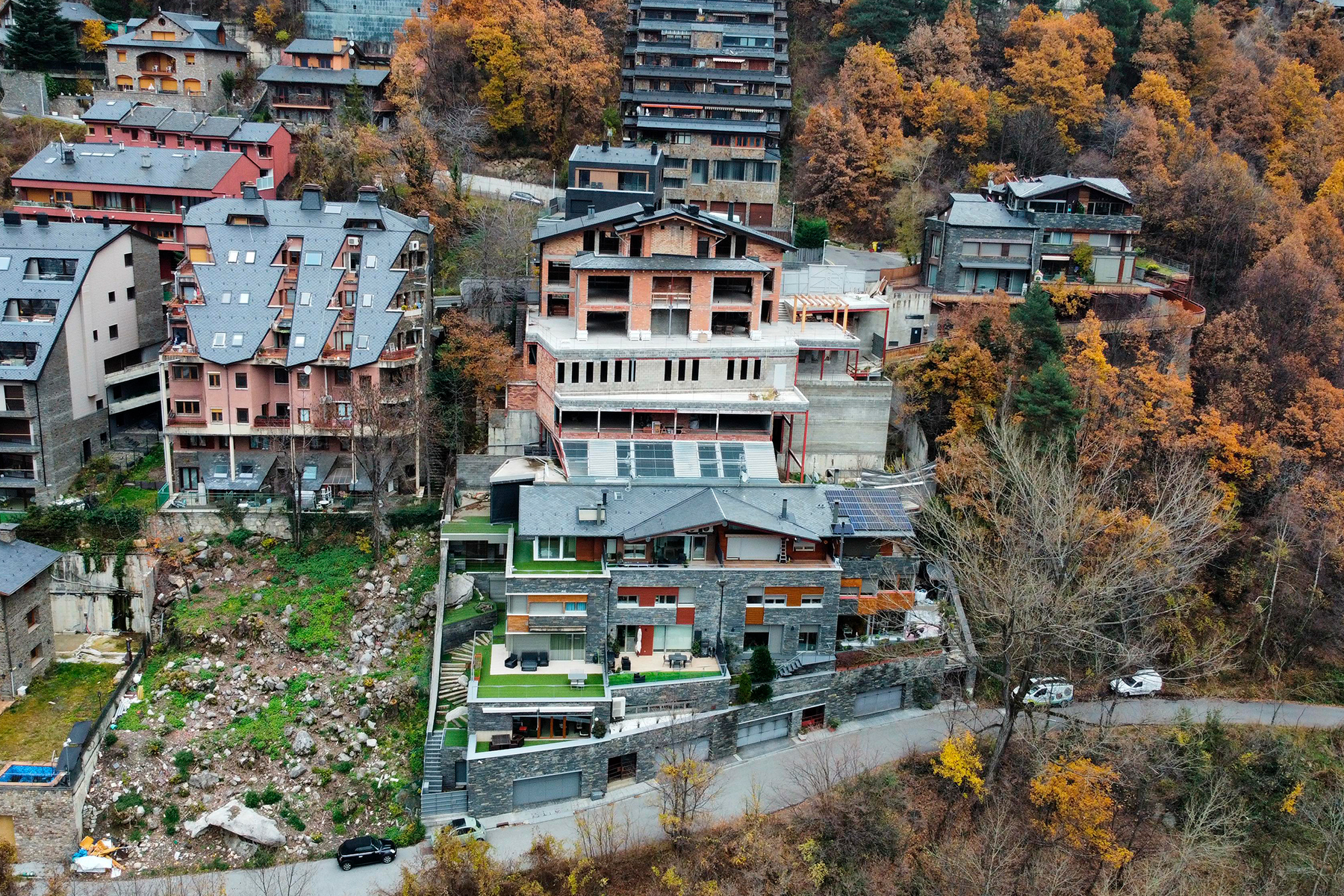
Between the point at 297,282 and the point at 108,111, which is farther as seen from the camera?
the point at 108,111

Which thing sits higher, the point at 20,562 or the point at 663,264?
the point at 663,264

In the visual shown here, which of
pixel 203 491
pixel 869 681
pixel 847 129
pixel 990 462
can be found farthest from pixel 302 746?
pixel 847 129

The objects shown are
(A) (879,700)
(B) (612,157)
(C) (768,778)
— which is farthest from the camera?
(B) (612,157)

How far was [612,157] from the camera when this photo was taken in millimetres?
50469

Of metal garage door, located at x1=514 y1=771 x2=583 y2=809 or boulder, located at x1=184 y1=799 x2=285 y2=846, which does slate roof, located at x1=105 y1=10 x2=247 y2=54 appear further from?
metal garage door, located at x1=514 y1=771 x2=583 y2=809

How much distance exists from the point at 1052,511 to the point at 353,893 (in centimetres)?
2139

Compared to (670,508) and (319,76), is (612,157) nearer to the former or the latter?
(319,76)

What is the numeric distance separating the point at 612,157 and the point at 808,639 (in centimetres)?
2407

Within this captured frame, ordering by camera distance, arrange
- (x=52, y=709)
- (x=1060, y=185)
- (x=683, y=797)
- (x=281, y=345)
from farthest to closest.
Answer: (x=1060, y=185)
(x=281, y=345)
(x=52, y=709)
(x=683, y=797)

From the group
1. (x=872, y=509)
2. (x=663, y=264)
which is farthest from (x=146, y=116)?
(x=872, y=509)

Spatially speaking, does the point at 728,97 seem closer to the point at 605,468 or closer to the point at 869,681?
the point at 605,468

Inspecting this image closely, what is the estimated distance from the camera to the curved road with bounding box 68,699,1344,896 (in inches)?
1169

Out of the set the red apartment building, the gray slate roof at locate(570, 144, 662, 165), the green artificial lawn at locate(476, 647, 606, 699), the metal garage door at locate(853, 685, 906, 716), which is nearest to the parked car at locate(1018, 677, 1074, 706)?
the metal garage door at locate(853, 685, 906, 716)

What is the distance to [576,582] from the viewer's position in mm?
34531
